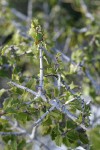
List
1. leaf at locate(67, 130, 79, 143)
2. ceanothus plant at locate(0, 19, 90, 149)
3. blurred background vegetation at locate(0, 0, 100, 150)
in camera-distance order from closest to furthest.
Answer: ceanothus plant at locate(0, 19, 90, 149) < leaf at locate(67, 130, 79, 143) < blurred background vegetation at locate(0, 0, 100, 150)

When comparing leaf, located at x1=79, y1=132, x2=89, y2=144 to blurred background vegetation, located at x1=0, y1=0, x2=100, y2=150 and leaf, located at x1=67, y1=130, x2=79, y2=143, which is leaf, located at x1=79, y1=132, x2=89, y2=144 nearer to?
leaf, located at x1=67, y1=130, x2=79, y2=143

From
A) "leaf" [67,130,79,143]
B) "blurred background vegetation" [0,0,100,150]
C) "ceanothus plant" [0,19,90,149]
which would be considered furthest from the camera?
"blurred background vegetation" [0,0,100,150]

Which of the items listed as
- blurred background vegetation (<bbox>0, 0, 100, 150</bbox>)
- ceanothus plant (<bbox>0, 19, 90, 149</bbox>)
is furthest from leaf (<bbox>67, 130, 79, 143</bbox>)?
blurred background vegetation (<bbox>0, 0, 100, 150</bbox>)

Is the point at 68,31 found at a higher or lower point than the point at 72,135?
higher

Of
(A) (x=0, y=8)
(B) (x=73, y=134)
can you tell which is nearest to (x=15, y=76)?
(B) (x=73, y=134)

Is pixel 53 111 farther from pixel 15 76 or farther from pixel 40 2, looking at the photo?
pixel 40 2

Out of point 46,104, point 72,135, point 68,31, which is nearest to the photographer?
point 46,104

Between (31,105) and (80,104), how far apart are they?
0.63 ft

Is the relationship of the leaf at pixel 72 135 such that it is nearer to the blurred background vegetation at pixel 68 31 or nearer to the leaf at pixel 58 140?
the leaf at pixel 58 140

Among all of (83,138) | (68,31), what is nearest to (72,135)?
(83,138)

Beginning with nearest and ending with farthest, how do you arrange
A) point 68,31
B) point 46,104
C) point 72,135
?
point 46,104 → point 72,135 → point 68,31

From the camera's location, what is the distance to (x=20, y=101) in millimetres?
1436

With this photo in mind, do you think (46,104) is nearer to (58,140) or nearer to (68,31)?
(58,140)

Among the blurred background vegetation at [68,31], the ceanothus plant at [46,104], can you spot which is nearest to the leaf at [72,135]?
the ceanothus plant at [46,104]
